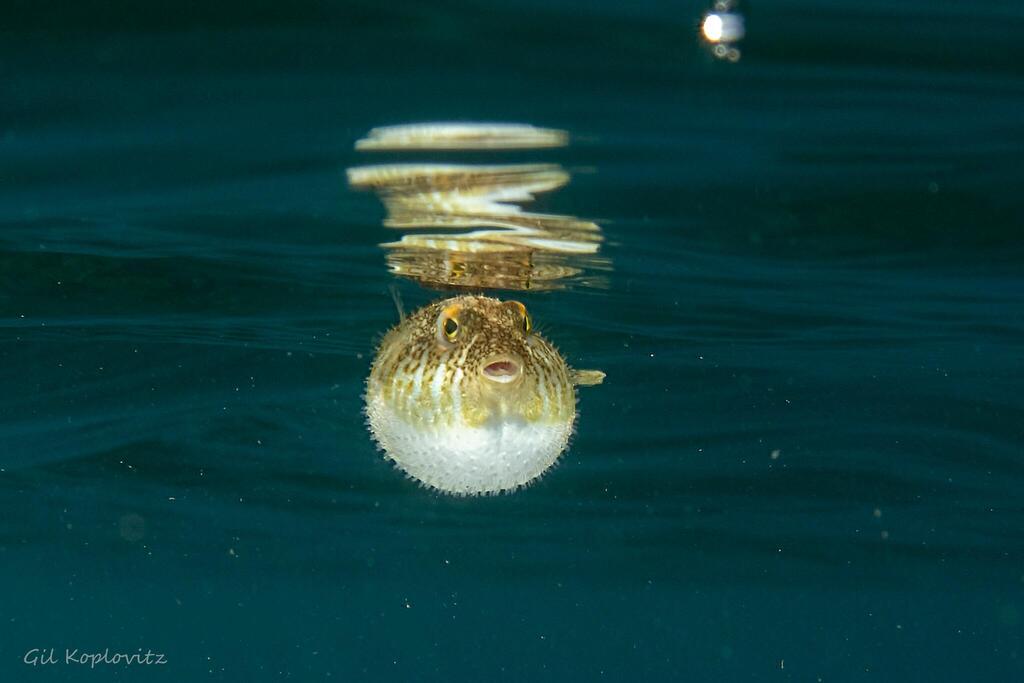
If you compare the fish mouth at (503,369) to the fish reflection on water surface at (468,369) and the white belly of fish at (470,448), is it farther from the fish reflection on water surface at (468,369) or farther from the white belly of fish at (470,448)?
the white belly of fish at (470,448)

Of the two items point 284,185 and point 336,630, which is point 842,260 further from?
point 336,630

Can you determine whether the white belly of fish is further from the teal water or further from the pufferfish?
the teal water

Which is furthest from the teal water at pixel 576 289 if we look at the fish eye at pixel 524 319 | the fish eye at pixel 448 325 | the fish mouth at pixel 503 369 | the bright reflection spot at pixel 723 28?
the fish mouth at pixel 503 369

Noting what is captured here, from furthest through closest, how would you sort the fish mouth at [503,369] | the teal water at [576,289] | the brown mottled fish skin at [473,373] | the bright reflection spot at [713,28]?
1. the teal water at [576,289]
2. the bright reflection spot at [713,28]
3. the brown mottled fish skin at [473,373]
4. the fish mouth at [503,369]

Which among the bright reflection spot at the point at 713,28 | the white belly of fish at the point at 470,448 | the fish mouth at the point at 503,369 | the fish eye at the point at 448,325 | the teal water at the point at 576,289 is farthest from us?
the teal water at the point at 576,289

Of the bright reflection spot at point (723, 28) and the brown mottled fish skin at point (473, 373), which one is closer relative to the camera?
the brown mottled fish skin at point (473, 373)

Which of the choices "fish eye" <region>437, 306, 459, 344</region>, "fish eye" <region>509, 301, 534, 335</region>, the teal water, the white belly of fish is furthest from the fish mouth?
the teal water

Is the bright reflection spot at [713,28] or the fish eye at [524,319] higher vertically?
the bright reflection spot at [713,28]
